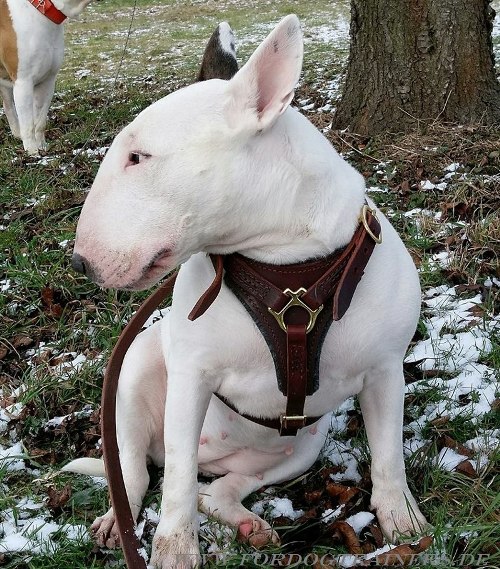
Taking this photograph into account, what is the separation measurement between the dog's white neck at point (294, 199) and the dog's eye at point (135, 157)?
0.25 m

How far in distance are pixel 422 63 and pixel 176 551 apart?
4.01 metres

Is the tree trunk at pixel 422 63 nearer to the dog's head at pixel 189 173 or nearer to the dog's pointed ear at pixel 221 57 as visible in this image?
the dog's pointed ear at pixel 221 57

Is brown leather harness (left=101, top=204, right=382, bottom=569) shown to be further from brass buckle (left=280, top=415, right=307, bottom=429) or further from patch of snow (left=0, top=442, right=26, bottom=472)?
patch of snow (left=0, top=442, right=26, bottom=472)

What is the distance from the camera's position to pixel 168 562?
2.16 metres

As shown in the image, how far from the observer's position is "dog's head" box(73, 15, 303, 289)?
69.8 inches

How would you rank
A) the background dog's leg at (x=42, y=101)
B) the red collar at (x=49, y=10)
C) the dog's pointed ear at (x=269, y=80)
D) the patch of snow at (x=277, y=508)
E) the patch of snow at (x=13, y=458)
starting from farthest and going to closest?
the background dog's leg at (x=42, y=101), the red collar at (x=49, y=10), the patch of snow at (x=13, y=458), the patch of snow at (x=277, y=508), the dog's pointed ear at (x=269, y=80)

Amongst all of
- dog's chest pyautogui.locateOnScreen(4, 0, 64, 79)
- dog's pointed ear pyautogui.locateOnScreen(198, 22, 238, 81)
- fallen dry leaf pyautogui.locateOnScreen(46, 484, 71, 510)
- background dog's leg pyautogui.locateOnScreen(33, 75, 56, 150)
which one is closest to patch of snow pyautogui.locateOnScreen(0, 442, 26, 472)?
fallen dry leaf pyautogui.locateOnScreen(46, 484, 71, 510)

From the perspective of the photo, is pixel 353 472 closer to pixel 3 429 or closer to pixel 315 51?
pixel 3 429

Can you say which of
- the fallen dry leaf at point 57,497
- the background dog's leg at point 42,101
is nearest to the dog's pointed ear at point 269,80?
the fallen dry leaf at point 57,497

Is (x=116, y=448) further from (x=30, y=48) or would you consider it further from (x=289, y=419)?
(x=30, y=48)

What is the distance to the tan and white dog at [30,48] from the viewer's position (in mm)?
6777

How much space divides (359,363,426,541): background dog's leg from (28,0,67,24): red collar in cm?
585

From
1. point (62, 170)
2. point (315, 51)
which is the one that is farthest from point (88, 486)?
point (315, 51)

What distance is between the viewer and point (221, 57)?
2135 millimetres
